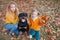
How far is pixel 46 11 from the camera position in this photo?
373 inches

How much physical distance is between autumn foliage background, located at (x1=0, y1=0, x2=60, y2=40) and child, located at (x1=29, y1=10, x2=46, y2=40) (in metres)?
0.43

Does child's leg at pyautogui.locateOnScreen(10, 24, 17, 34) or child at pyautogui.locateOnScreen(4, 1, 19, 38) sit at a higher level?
child at pyautogui.locateOnScreen(4, 1, 19, 38)

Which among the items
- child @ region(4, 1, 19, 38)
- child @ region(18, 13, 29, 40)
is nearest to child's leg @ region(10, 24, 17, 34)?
child @ region(4, 1, 19, 38)

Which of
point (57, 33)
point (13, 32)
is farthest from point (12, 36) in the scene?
point (57, 33)

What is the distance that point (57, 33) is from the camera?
791 centimetres

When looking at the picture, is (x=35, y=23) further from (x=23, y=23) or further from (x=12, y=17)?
(x=12, y=17)

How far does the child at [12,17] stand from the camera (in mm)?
7160

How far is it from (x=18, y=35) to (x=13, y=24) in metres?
0.40

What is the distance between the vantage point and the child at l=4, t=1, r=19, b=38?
23.5ft

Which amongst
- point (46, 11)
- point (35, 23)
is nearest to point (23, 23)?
point (35, 23)

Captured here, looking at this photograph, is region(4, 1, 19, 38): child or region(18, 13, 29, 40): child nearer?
region(18, 13, 29, 40): child

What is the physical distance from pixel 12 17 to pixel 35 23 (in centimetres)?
80

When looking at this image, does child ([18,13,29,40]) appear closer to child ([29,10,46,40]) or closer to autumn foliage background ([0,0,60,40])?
child ([29,10,46,40])

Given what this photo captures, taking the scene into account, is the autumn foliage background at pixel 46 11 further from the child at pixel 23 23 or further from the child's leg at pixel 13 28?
the child at pixel 23 23
